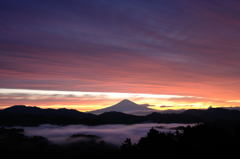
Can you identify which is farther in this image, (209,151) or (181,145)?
(181,145)

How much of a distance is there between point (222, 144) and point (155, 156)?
99.9 ft

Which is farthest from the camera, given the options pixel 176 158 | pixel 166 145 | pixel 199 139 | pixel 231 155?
pixel 199 139

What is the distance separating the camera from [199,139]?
125250mm

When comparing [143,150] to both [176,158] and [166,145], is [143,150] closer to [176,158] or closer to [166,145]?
[166,145]

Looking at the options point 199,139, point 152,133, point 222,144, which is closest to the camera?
point 222,144

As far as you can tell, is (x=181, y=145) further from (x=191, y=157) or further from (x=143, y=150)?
(x=143, y=150)

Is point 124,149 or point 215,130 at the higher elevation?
point 215,130

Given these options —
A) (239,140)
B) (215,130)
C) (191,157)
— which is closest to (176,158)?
(191,157)

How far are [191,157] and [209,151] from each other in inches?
398

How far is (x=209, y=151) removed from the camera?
97.3m

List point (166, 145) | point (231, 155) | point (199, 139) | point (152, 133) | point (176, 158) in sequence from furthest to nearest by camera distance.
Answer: point (152, 133)
point (199, 139)
point (166, 145)
point (176, 158)
point (231, 155)

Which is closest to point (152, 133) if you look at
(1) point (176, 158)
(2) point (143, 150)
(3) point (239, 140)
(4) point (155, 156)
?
(2) point (143, 150)

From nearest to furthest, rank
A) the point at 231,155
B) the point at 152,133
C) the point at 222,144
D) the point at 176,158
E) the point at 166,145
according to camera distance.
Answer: the point at 231,155
the point at 176,158
the point at 222,144
the point at 166,145
the point at 152,133

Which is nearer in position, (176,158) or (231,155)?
(231,155)
